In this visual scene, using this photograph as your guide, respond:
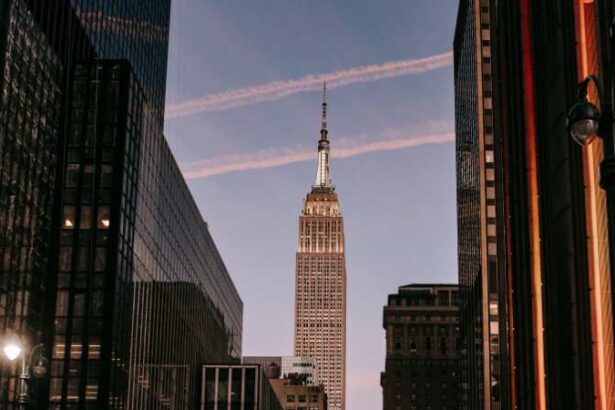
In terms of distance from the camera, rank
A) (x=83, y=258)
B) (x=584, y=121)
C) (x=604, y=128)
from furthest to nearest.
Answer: (x=83, y=258) < (x=604, y=128) < (x=584, y=121)

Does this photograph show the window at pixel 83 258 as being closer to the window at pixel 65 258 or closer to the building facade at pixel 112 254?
the building facade at pixel 112 254

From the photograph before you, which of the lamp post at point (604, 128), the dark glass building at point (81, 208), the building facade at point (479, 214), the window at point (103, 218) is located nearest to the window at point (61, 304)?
the dark glass building at point (81, 208)

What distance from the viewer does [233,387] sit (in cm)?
12325

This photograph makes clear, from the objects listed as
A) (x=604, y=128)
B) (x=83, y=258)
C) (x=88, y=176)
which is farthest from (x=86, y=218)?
(x=604, y=128)

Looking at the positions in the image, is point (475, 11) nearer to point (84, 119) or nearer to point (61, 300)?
point (84, 119)

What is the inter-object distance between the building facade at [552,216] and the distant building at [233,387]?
6521 centimetres

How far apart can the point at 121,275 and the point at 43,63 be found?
16.5 m

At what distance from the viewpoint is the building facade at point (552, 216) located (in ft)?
113

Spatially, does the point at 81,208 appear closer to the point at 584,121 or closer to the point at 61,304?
the point at 61,304

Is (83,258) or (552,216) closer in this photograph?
(552,216)

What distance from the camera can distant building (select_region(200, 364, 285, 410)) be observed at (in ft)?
390

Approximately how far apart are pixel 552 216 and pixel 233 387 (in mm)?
87405

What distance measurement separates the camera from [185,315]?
107 meters

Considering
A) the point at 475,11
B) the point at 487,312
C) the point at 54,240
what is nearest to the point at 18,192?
the point at 54,240
